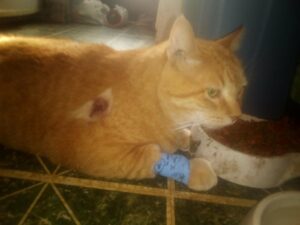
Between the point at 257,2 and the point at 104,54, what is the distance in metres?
0.80

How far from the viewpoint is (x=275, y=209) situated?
0.92 m

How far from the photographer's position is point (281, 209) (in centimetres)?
94

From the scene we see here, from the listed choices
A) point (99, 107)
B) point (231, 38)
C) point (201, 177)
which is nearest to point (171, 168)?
point (201, 177)

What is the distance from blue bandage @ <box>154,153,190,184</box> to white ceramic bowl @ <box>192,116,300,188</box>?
0.47 ft

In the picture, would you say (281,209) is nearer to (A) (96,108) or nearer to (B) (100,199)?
(B) (100,199)

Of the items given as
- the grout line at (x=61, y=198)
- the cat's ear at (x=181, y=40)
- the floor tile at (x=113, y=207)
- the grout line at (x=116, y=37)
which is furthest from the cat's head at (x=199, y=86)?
the grout line at (x=116, y=37)

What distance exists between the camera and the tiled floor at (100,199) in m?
1.01

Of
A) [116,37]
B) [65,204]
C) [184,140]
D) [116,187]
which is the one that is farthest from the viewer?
[116,37]

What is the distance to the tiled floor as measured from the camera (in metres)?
1.01

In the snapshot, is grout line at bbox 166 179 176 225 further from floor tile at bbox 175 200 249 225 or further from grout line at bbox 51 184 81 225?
grout line at bbox 51 184 81 225

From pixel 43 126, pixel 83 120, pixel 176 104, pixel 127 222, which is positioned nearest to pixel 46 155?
pixel 43 126

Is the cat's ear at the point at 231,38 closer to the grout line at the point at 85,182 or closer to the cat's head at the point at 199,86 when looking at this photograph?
the cat's head at the point at 199,86

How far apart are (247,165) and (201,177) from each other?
194mm

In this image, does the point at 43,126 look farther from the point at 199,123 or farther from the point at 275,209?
the point at 275,209
